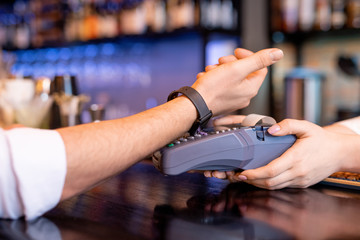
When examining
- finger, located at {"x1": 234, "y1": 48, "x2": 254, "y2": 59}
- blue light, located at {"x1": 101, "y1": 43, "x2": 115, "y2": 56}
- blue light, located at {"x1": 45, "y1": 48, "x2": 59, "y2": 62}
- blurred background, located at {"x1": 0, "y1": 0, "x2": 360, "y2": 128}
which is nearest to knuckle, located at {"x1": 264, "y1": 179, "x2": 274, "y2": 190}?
finger, located at {"x1": 234, "y1": 48, "x2": 254, "y2": 59}

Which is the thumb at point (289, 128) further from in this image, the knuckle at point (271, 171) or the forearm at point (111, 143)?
the forearm at point (111, 143)

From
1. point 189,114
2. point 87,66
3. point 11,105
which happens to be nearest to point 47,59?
point 87,66

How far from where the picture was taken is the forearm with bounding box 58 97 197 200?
0.64 metres

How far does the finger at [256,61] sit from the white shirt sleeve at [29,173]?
0.43m

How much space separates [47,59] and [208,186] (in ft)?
12.2

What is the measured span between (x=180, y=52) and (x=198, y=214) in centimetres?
256

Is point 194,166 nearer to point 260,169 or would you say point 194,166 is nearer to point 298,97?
point 260,169

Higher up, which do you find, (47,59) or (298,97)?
(47,59)

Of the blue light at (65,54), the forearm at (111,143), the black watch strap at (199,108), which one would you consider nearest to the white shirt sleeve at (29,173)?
the forearm at (111,143)

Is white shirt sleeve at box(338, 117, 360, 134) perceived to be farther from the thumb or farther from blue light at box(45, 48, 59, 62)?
blue light at box(45, 48, 59, 62)

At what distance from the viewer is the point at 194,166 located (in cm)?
72

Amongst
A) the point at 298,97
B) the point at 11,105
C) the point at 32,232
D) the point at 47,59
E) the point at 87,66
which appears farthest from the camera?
the point at 47,59

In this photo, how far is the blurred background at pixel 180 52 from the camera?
5.20 ft

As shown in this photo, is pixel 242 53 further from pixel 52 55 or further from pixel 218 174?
pixel 52 55
